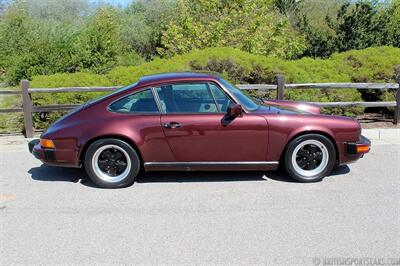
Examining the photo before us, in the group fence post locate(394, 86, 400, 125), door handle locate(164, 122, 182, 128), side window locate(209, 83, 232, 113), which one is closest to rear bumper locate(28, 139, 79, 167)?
door handle locate(164, 122, 182, 128)

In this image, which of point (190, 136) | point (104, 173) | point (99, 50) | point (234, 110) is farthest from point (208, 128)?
point (99, 50)

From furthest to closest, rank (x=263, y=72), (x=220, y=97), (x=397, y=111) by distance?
(x=263, y=72)
(x=397, y=111)
(x=220, y=97)

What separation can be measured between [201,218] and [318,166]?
185 cm

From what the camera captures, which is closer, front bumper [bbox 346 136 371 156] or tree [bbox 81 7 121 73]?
front bumper [bbox 346 136 371 156]

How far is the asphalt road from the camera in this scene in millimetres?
3557

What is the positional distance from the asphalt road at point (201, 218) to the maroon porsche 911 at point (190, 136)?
0.29 m

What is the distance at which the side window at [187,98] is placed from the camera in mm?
5156

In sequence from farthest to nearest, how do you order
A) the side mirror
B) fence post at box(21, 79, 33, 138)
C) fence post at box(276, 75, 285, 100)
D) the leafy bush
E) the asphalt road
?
the leafy bush < fence post at box(276, 75, 285, 100) < fence post at box(21, 79, 33, 138) < the side mirror < the asphalt road

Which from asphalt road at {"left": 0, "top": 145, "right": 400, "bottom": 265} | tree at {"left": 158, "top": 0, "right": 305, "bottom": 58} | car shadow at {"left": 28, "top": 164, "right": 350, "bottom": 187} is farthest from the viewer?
tree at {"left": 158, "top": 0, "right": 305, "bottom": 58}

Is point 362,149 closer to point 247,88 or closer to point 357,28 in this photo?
point 247,88

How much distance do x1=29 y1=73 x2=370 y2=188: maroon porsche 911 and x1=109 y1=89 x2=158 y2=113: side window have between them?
0.04ft

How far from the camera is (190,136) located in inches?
199

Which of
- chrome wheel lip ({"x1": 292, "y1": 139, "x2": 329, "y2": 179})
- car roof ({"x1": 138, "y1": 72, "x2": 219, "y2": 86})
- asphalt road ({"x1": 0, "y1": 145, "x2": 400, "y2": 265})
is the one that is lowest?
asphalt road ({"x1": 0, "y1": 145, "x2": 400, "y2": 265})

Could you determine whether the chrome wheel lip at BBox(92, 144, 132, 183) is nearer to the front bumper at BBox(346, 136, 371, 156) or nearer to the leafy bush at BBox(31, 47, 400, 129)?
the front bumper at BBox(346, 136, 371, 156)
